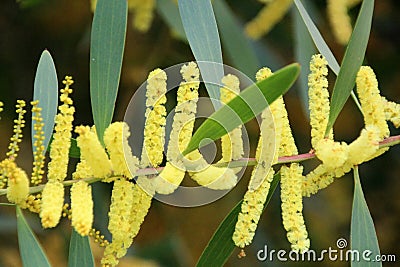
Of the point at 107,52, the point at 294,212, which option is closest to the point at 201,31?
the point at 107,52

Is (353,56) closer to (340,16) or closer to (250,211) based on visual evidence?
(250,211)

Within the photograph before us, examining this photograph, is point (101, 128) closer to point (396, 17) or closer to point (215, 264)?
point (215, 264)

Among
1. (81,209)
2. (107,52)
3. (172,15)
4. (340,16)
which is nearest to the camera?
(81,209)

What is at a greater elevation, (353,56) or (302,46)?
(302,46)

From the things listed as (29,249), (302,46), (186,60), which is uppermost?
(186,60)

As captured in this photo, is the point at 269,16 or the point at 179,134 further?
the point at 269,16

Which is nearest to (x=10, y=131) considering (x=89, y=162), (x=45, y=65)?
(x=45, y=65)
